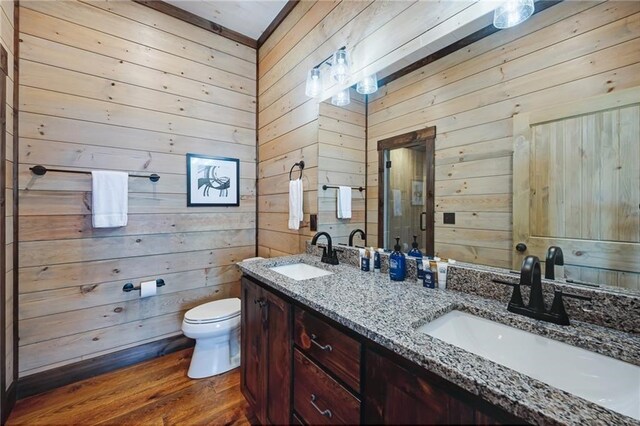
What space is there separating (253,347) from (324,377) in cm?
63

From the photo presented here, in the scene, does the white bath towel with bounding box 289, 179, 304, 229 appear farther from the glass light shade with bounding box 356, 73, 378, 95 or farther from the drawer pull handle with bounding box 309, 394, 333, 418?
the drawer pull handle with bounding box 309, 394, 333, 418

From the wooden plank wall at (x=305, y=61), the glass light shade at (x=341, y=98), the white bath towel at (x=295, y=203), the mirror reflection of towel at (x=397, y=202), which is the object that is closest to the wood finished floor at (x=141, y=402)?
the wooden plank wall at (x=305, y=61)

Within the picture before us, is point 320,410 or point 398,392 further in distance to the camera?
point 320,410

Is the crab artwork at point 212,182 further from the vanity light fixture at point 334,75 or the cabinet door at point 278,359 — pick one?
the cabinet door at point 278,359

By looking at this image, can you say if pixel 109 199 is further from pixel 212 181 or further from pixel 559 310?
pixel 559 310

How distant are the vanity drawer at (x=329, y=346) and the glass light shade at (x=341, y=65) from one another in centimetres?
141

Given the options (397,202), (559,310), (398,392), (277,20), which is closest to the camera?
(398,392)

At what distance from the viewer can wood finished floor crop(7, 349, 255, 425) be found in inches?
58.8

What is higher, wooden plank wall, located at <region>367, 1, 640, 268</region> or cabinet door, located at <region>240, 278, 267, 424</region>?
wooden plank wall, located at <region>367, 1, 640, 268</region>

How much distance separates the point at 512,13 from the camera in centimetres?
101

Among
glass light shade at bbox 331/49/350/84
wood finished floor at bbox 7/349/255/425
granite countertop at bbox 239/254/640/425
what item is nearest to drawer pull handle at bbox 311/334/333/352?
granite countertop at bbox 239/254/640/425

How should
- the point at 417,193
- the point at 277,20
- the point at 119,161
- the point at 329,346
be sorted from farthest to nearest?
the point at 277,20, the point at 119,161, the point at 417,193, the point at 329,346

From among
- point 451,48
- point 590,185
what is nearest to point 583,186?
point 590,185

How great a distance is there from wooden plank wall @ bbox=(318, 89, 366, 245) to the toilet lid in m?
0.89
